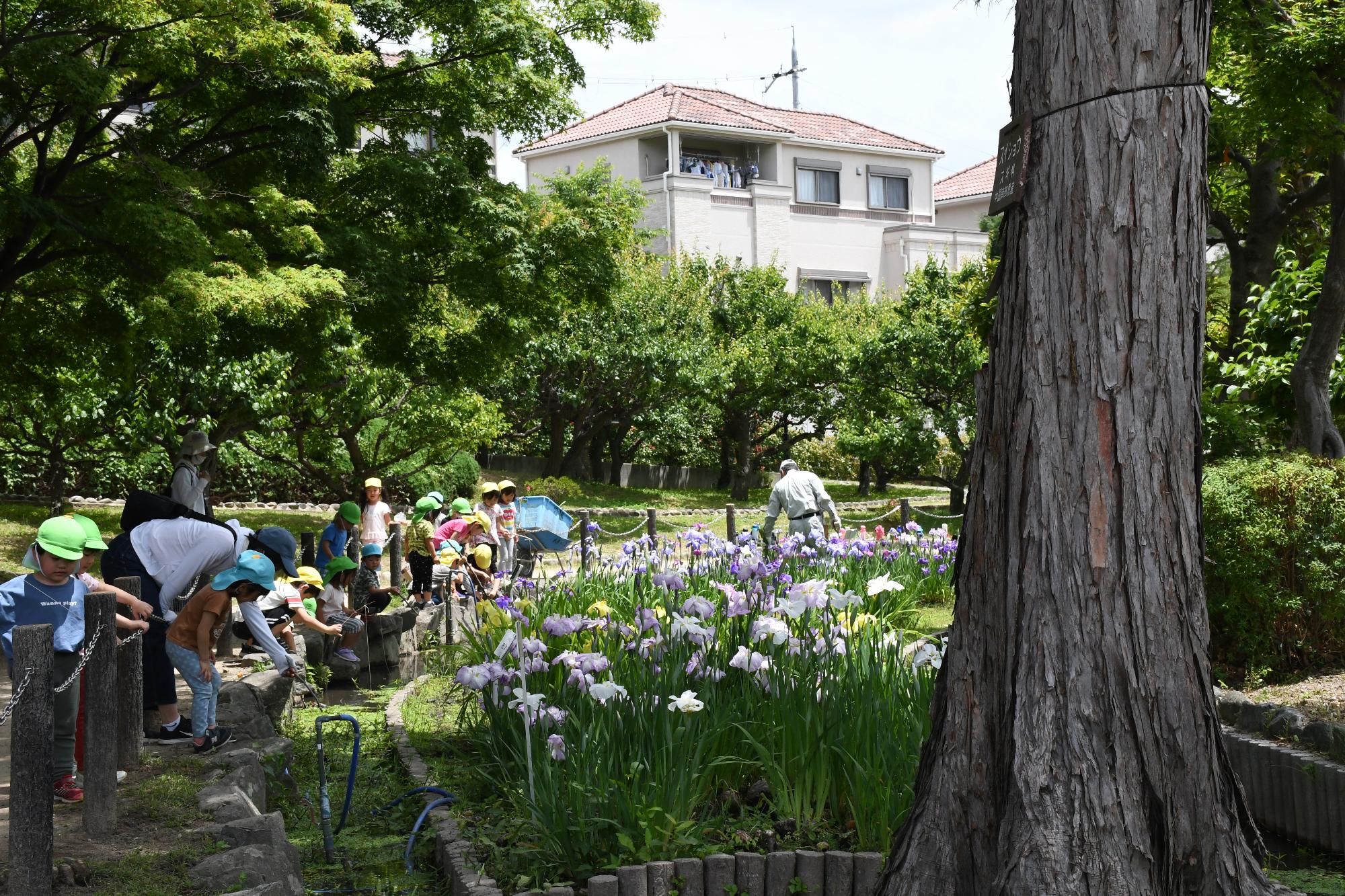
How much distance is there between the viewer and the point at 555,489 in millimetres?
25078

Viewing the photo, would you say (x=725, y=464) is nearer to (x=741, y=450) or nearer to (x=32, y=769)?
(x=741, y=450)

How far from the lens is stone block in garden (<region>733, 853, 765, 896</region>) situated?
4.39 meters

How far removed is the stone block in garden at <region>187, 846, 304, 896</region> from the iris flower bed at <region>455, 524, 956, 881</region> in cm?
88

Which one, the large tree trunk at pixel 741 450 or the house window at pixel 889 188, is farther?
the house window at pixel 889 188

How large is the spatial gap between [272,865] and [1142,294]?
3426 millimetres

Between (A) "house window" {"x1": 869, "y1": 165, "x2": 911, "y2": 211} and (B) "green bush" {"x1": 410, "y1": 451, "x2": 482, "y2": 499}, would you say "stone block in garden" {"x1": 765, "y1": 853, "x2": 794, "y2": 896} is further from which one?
(A) "house window" {"x1": 869, "y1": 165, "x2": 911, "y2": 211}

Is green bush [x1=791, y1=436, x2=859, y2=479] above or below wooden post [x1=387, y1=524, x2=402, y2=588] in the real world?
Answer: above

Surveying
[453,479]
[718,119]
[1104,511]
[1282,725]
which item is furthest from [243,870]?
[718,119]

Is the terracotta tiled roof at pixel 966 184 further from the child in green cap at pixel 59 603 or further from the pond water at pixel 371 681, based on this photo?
the child in green cap at pixel 59 603

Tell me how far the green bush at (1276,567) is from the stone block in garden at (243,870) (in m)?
6.08

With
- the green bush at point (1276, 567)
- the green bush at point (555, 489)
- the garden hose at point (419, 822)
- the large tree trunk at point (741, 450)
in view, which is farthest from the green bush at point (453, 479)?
the garden hose at point (419, 822)

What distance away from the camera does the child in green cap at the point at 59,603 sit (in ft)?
16.7

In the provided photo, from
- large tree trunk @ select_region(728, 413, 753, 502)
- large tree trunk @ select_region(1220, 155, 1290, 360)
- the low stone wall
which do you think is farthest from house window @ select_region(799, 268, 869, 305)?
the low stone wall

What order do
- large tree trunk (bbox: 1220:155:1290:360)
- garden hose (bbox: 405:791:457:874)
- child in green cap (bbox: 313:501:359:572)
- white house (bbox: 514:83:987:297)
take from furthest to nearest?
white house (bbox: 514:83:987:297) < large tree trunk (bbox: 1220:155:1290:360) < child in green cap (bbox: 313:501:359:572) < garden hose (bbox: 405:791:457:874)
